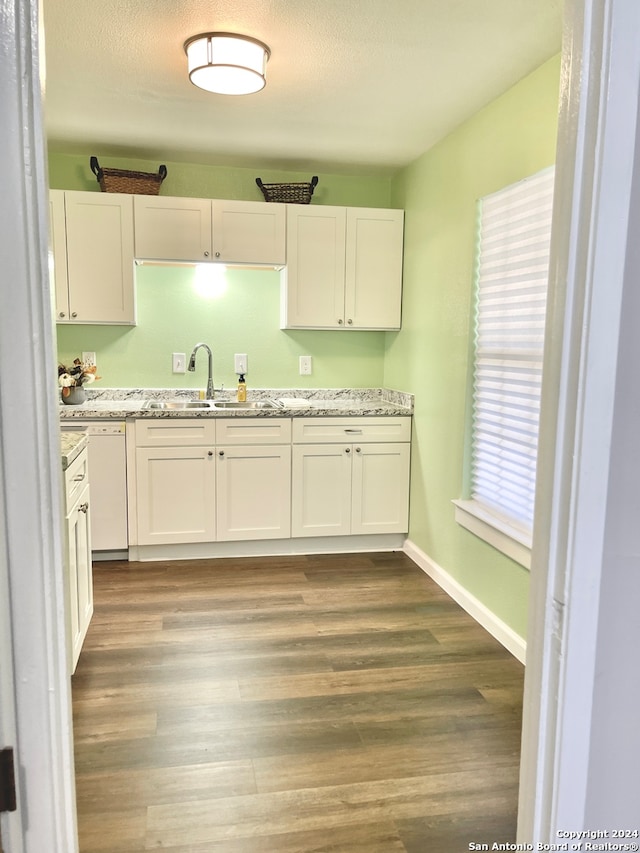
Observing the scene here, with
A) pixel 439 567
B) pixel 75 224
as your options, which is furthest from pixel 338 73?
pixel 439 567

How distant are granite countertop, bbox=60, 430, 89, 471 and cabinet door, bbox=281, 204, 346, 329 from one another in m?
1.81

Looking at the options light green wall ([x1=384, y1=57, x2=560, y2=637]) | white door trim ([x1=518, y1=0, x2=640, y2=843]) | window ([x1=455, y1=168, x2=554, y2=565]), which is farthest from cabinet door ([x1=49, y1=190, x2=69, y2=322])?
white door trim ([x1=518, y1=0, x2=640, y2=843])

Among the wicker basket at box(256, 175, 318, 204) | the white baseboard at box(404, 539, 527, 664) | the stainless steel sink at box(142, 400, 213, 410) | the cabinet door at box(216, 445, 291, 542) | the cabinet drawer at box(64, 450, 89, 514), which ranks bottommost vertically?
the white baseboard at box(404, 539, 527, 664)

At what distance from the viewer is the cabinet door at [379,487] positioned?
3.84 metres

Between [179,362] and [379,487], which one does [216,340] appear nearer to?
[179,362]

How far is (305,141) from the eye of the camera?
3.46 m

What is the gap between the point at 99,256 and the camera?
364 cm

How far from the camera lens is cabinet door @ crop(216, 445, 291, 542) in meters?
3.66

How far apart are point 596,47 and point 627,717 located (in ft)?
3.47

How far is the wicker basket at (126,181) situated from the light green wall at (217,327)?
0.19 m

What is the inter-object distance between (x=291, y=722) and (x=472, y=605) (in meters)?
1.25

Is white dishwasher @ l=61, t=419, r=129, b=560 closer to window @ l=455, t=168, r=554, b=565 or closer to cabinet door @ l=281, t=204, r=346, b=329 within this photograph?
cabinet door @ l=281, t=204, r=346, b=329

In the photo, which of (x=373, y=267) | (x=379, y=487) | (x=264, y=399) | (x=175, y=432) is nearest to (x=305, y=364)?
(x=264, y=399)

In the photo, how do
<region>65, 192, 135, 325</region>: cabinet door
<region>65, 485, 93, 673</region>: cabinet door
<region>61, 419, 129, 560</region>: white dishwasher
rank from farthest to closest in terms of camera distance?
<region>65, 192, 135, 325</region>: cabinet door, <region>61, 419, 129, 560</region>: white dishwasher, <region>65, 485, 93, 673</region>: cabinet door
